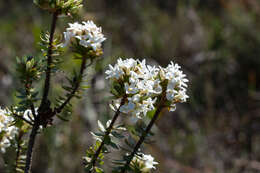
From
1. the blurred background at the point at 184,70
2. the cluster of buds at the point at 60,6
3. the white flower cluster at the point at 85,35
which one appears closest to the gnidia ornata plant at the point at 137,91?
the white flower cluster at the point at 85,35

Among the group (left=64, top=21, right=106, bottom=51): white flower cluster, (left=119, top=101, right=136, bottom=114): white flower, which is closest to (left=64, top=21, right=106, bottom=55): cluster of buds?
(left=64, top=21, right=106, bottom=51): white flower cluster

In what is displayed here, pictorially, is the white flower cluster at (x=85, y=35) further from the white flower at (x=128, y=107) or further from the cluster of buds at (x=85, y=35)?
the white flower at (x=128, y=107)

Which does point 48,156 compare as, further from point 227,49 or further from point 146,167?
point 227,49

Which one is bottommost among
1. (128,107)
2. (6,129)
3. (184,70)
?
(6,129)

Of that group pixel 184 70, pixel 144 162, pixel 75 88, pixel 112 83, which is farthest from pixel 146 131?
pixel 184 70

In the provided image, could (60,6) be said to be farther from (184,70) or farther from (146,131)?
(184,70)

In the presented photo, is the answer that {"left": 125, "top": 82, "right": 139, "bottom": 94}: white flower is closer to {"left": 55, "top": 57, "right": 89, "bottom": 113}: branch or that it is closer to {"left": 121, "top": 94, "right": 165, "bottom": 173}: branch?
{"left": 121, "top": 94, "right": 165, "bottom": 173}: branch
